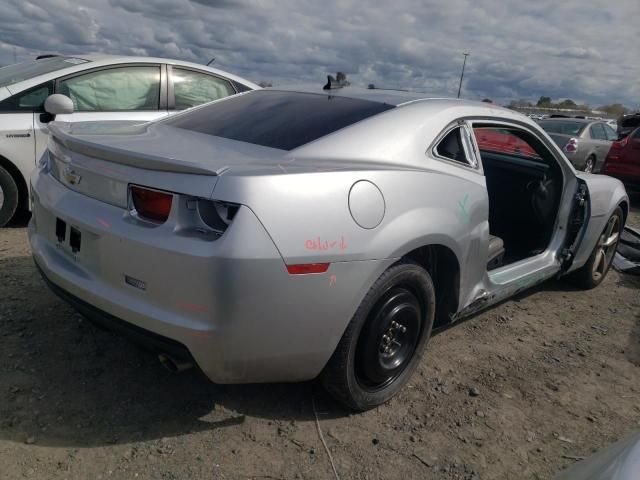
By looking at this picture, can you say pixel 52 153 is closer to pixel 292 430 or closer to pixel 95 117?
pixel 292 430

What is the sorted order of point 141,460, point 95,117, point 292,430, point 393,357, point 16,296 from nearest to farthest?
point 141,460 → point 292,430 → point 393,357 → point 16,296 → point 95,117

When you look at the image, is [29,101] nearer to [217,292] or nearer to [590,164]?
[217,292]

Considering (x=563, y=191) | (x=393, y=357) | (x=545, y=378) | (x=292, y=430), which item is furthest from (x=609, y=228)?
(x=292, y=430)

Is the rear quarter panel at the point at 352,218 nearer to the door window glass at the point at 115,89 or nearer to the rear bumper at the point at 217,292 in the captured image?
the rear bumper at the point at 217,292

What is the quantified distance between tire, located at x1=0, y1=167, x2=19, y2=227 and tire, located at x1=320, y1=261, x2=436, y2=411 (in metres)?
3.58

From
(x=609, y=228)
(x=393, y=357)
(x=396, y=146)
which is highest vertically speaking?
(x=396, y=146)

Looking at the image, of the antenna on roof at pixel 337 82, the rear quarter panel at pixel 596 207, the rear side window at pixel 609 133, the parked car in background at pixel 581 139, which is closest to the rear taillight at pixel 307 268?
the antenna on roof at pixel 337 82

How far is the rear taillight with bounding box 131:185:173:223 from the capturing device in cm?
208

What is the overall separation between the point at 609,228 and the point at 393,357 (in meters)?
2.88

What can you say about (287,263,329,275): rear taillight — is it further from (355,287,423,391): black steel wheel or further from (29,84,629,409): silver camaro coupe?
(355,287,423,391): black steel wheel

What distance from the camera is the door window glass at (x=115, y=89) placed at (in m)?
5.01

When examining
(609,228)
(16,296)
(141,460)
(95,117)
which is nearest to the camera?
(141,460)

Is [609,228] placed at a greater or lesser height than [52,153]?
lesser

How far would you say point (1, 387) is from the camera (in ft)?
8.39
